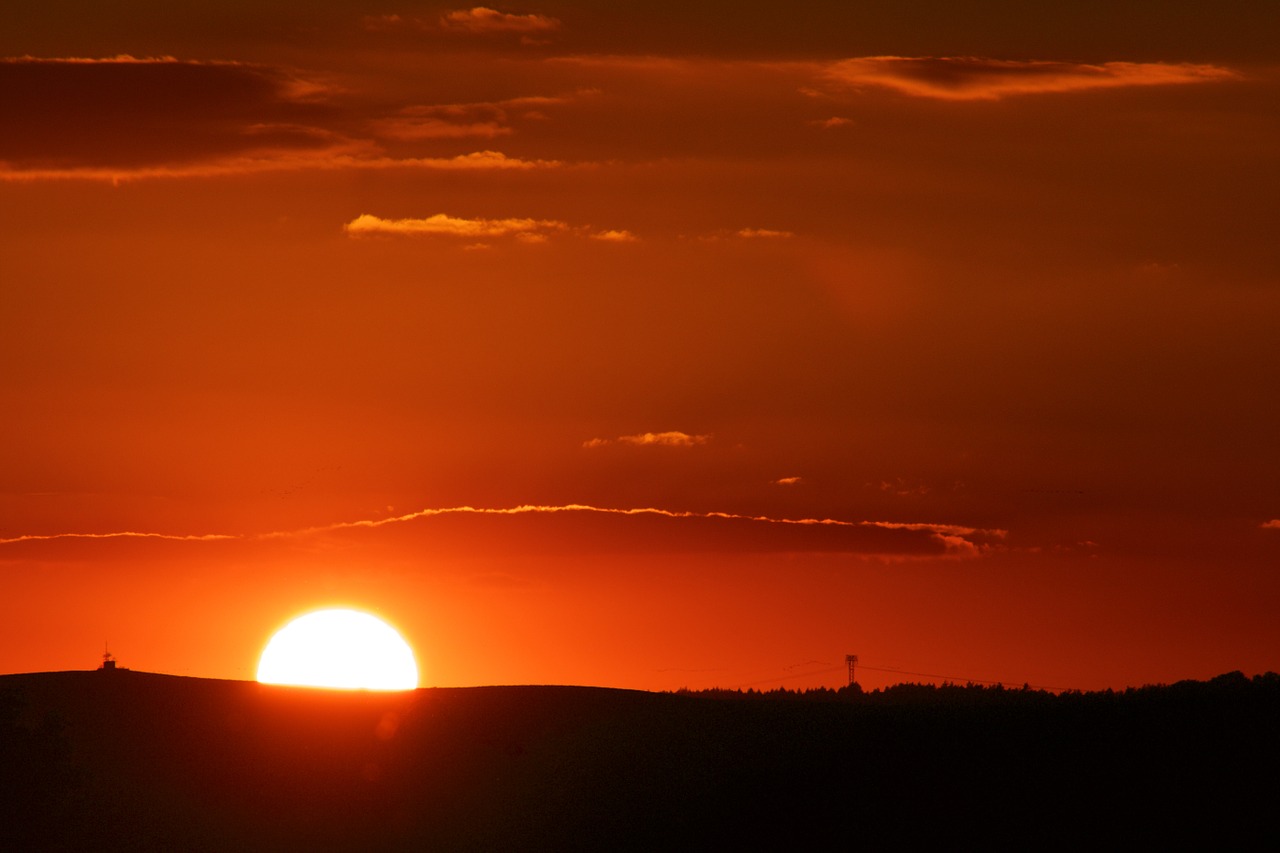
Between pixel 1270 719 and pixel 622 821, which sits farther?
pixel 1270 719

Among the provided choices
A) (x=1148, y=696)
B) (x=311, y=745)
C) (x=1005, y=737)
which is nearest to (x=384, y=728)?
(x=311, y=745)

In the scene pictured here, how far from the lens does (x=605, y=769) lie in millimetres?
73688

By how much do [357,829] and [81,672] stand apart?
17.4 metres

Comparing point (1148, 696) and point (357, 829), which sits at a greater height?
point (1148, 696)

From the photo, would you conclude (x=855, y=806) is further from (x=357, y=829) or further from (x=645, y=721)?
(x=357, y=829)

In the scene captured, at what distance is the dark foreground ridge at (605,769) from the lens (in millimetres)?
68938

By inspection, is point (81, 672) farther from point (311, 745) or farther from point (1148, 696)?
point (1148, 696)

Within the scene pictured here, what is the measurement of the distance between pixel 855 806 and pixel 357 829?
57.4ft

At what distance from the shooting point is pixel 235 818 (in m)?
71.0

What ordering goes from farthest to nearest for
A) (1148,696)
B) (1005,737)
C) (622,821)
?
1. (1148,696)
2. (1005,737)
3. (622,821)

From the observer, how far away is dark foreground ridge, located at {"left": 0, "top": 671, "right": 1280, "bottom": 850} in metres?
68.9

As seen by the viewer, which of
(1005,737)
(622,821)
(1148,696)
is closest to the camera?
(622,821)

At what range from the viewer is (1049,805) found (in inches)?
2753

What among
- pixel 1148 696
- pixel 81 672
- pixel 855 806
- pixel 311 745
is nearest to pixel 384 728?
pixel 311 745
